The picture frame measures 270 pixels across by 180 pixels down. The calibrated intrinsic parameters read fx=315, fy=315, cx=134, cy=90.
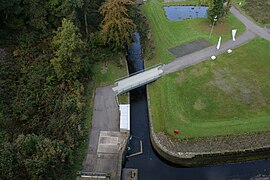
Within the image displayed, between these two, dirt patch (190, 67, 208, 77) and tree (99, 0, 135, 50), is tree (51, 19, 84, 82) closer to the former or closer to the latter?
tree (99, 0, 135, 50)

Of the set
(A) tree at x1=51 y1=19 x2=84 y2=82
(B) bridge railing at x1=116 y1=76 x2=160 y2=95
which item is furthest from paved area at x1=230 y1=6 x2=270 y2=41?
(A) tree at x1=51 y1=19 x2=84 y2=82

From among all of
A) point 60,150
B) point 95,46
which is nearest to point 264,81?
point 95,46

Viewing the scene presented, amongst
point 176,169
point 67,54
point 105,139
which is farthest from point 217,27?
point 105,139

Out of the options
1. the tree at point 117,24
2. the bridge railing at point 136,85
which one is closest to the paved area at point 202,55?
the bridge railing at point 136,85

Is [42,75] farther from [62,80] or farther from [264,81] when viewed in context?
[264,81]

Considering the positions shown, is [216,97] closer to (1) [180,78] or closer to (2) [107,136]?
(1) [180,78]

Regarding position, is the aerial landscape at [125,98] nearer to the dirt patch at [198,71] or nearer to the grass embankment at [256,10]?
the dirt patch at [198,71]
